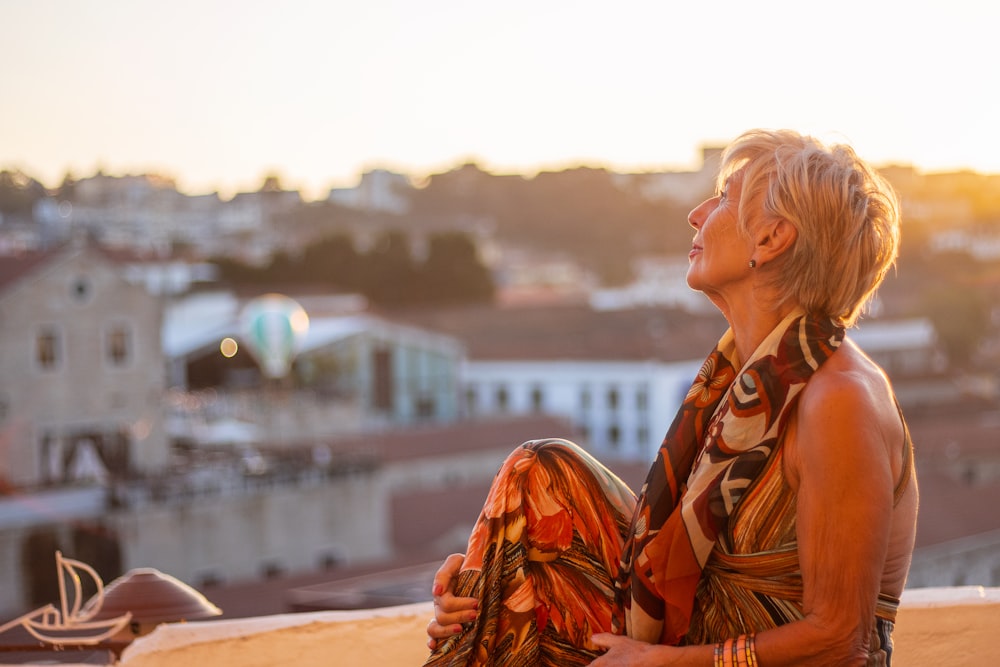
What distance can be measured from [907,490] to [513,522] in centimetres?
51

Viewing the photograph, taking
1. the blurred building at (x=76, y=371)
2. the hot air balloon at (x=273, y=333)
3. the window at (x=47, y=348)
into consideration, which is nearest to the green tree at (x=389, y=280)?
the hot air balloon at (x=273, y=333)

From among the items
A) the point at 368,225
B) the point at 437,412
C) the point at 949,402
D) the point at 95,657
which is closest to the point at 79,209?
the point at 368,225

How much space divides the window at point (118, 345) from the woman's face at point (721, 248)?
19932mm

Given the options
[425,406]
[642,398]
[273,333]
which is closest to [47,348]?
[273,333]

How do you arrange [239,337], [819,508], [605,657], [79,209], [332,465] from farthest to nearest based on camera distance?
[79,209], [239,337], [332,465], [605,657], [819,508]

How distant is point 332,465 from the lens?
1970 cm

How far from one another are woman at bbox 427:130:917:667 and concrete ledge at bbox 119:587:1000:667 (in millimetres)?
672

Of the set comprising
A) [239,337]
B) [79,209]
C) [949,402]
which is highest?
[79,209]

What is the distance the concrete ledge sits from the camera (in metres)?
2.28

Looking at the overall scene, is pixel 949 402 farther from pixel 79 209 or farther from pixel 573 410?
pixel 79 209

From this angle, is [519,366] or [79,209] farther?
[79,209]

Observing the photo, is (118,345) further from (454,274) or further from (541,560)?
(454,274)

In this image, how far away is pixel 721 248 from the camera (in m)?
1.60

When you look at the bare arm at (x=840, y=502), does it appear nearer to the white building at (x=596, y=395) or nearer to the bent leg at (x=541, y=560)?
the bent leg at (x=541, y=560)
